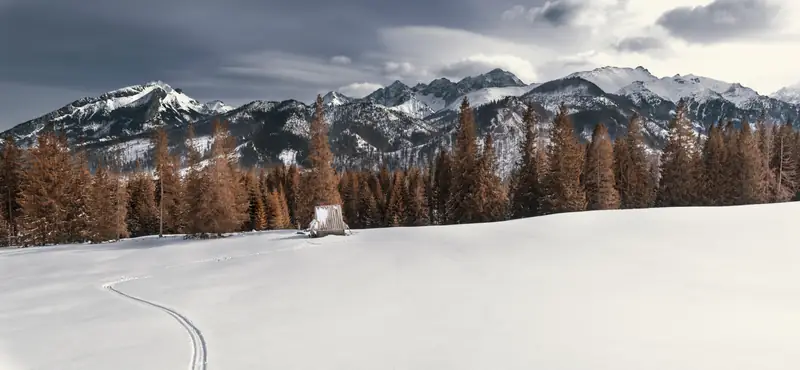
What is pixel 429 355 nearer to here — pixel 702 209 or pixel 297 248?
pixel 297 248

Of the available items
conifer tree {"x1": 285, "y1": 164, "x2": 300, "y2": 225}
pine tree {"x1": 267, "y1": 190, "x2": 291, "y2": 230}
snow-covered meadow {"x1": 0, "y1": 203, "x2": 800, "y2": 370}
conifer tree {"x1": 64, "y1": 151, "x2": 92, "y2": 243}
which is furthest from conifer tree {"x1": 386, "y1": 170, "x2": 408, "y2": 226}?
snow-covered meadow {"x1": 0, "y1": 203, "x2": 800, "y2": 370}

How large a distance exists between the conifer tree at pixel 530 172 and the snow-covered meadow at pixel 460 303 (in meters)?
18.7

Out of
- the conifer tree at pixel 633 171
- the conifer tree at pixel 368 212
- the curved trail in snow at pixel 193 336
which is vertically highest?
the conifer tree at pixel 633 171

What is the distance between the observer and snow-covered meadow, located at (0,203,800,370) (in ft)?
32.2

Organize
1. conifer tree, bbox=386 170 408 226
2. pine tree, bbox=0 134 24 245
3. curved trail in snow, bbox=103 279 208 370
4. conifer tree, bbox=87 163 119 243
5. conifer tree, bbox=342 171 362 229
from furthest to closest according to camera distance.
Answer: conifer tree, bbox=342 171 362 229 → conifer tree, bbox=386 170 408 226 → pine tree, bbox=0 134 24 245 → conifer tree, bbox=87 163 119 243 → curved trail in snow, bbox=103 279 208 370

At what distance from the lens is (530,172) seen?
4641 cm

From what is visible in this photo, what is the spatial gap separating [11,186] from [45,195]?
1043 cm

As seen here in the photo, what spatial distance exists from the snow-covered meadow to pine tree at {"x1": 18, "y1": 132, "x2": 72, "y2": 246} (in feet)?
60.9

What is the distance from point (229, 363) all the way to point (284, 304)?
16.3 feet

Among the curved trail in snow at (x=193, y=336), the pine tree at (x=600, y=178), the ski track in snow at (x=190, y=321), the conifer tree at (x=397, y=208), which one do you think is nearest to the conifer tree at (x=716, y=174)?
the pine tree at (x=600, y=178)

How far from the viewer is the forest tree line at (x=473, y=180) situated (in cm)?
4144

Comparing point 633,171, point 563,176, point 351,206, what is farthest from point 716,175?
point 351,206

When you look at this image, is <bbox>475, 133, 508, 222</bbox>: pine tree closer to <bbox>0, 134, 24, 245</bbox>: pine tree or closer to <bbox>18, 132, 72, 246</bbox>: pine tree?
<bbox>18, 132, 72, 246</bbox>: pine tree

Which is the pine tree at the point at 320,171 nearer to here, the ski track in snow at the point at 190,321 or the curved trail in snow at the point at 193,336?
the ski track in snow at the point at 190,321
